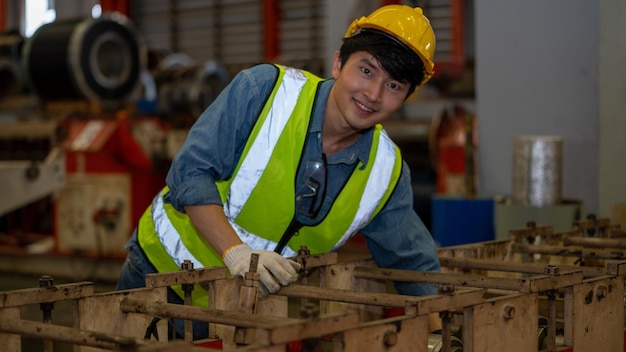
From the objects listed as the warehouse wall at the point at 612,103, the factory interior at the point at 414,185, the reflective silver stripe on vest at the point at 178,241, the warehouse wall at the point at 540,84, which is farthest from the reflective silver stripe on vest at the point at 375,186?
the warehouse wall at the point at 540,84

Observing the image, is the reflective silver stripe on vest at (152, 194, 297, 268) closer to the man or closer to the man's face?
the man

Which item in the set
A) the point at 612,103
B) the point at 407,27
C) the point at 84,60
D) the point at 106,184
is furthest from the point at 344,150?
the point at 84,60

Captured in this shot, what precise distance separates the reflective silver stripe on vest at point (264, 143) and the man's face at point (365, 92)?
14 cm

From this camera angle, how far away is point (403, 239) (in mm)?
2781

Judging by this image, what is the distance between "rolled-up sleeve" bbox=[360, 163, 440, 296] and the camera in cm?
277

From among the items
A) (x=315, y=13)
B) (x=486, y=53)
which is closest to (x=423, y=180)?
(x=486, y=53)

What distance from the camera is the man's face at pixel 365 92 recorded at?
99.0 inches

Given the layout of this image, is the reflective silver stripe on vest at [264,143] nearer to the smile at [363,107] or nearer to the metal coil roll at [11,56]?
the smile at [363,107]

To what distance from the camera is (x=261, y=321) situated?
73.0 inches

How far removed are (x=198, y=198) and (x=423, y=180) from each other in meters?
6.40

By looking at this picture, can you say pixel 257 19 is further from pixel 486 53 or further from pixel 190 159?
pixel 190 159

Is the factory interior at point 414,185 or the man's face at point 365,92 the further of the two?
the man's face at point 365,92

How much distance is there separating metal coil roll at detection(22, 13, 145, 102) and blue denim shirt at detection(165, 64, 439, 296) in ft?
19.1

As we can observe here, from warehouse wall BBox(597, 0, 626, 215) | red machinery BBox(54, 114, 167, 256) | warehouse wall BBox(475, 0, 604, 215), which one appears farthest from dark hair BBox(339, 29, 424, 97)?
red machinery BBox(54, 114, 167, 256)
